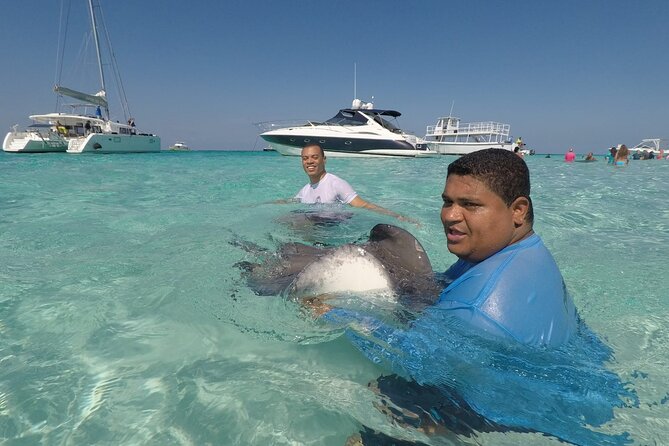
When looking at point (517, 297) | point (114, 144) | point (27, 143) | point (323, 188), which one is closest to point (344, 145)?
point (114, 144)

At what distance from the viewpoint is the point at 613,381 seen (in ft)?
6.24

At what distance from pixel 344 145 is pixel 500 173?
26074mm

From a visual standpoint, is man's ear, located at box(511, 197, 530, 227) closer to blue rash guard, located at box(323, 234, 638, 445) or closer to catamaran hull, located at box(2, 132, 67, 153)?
blue rash guard, located at box(323, 234, 638, 445)

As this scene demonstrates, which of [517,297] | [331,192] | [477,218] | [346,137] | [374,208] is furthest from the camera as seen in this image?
[346,137]

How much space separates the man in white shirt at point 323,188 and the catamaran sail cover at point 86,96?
107 ft

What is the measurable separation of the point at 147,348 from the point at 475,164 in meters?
2.27

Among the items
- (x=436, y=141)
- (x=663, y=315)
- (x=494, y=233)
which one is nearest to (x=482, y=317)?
(x=494, y=233)

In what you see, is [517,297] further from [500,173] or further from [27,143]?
[27,143]

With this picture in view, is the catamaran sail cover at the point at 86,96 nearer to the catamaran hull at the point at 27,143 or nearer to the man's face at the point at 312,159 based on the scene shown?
the catamaran hull at the point at 27,143

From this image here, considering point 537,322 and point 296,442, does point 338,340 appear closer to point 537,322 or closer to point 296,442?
point 296,442

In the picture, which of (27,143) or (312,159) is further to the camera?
(27,143)

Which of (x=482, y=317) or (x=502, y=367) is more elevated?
(x=482, y=317)

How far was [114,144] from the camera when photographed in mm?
30344

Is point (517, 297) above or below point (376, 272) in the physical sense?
above
